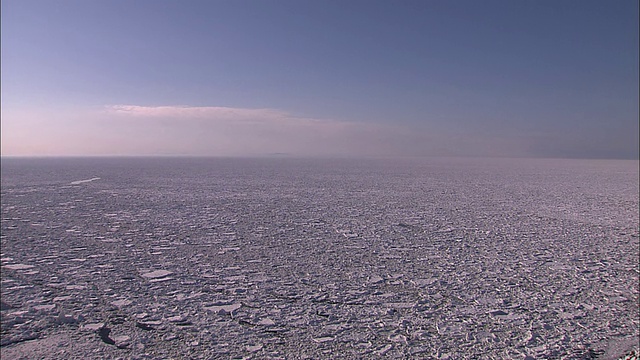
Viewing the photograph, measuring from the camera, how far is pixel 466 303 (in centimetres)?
309

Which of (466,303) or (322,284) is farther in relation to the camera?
(322,284)

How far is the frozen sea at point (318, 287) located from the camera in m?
2.46

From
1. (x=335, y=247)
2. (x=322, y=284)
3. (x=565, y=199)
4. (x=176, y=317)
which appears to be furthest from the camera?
(x=565, y=199)

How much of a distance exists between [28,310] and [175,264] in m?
1.28

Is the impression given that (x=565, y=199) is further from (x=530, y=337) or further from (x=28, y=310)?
(x=28, y=310)

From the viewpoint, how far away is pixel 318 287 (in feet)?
11.2

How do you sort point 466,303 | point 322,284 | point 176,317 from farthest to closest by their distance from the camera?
1. point 322,284
2. point 466,303
3. point 176,317

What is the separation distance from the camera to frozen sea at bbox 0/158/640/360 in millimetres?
2461

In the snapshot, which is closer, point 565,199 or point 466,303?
point 466,303

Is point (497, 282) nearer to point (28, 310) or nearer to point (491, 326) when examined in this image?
point (491, 326)

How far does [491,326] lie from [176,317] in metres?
1.94

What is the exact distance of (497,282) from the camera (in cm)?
356

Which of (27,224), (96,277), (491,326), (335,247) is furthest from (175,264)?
(27,224)

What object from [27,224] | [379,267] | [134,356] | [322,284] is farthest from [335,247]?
[27,224]
